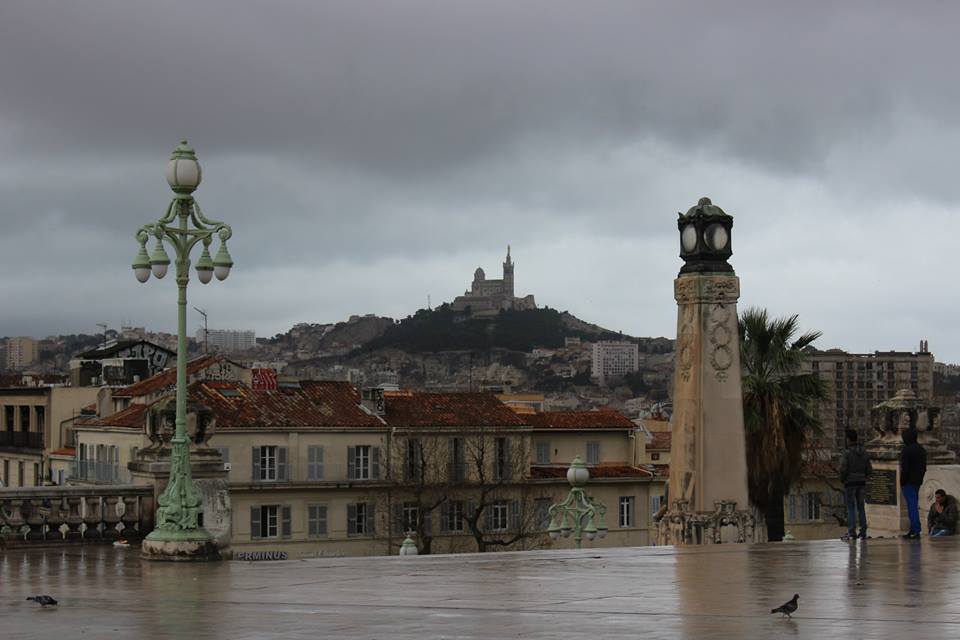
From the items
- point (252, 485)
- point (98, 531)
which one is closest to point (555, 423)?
point (252, 485)

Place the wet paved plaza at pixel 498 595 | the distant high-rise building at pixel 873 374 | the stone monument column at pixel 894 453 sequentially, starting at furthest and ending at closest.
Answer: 1. the distant high-rise building at pixel 873 374
2. the stone monument column at pixel 894 453
3. the wet paved plaza at pixel 498 595

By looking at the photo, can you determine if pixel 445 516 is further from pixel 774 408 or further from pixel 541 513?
pixel 774 408

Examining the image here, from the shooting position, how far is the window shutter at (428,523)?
7288 cm

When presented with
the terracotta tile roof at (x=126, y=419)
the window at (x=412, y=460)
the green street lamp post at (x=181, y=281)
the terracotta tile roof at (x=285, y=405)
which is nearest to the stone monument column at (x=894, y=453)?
the green street lamp post at (x=181, y=281)

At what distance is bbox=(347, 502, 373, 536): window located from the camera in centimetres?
7256

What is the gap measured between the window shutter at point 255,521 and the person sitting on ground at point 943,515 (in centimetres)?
4837

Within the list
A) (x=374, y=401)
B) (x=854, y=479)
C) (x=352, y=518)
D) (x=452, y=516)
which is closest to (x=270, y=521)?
(x=352, y=518)

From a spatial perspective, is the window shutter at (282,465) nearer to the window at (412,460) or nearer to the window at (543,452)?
the window at (412,460)

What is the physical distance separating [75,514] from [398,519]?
53410mm

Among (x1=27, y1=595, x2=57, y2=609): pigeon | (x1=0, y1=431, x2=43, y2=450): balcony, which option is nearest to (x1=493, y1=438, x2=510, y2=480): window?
(x1=0, y1=431, x2=43, y2=450): balcony

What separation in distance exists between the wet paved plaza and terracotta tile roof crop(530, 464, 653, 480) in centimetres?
5798

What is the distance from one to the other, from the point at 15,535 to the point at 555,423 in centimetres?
6278

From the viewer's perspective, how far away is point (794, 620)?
11625 millimetres

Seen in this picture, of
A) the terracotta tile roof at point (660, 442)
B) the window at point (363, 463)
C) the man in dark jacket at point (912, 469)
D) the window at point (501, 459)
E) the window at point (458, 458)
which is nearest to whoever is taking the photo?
the man in dark jacket at point (912, 469)
